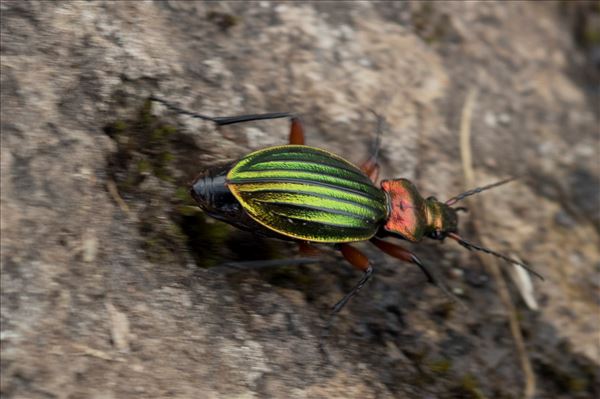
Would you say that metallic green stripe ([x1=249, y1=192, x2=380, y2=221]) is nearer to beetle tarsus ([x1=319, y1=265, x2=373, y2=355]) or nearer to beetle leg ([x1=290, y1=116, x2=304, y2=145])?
beetle tarsus ([x1=319, y1=265, x2=373, y2=355])

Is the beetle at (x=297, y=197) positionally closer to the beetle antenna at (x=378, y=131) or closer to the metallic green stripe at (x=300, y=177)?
the metallic green stripe at (x=300, y=177)

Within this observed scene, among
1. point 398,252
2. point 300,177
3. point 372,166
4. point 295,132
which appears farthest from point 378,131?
point 300,177

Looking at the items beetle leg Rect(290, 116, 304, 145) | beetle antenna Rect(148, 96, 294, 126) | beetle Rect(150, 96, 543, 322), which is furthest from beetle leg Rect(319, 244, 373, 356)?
beetle antenna Rect(148, 96, 294, 126)

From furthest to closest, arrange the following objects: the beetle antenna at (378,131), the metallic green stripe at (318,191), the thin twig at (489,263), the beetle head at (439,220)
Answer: the thin twig at (489,263), the beetle antenna at (378,131), the beetle head at (439,220), the metallic green stripe at (318,191)

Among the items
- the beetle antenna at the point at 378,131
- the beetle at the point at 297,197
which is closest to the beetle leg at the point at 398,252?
the beetle at the point at 297,197

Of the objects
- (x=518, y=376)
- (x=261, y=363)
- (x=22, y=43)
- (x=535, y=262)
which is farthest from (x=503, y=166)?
(x=22, y=43)

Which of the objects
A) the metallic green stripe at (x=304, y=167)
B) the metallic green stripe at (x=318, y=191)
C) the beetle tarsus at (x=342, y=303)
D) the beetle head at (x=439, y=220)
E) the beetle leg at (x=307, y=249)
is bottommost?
the beetle tarsus at (x=342, y=303)

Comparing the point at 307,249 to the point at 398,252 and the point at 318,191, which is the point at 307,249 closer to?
the point at 318,191
